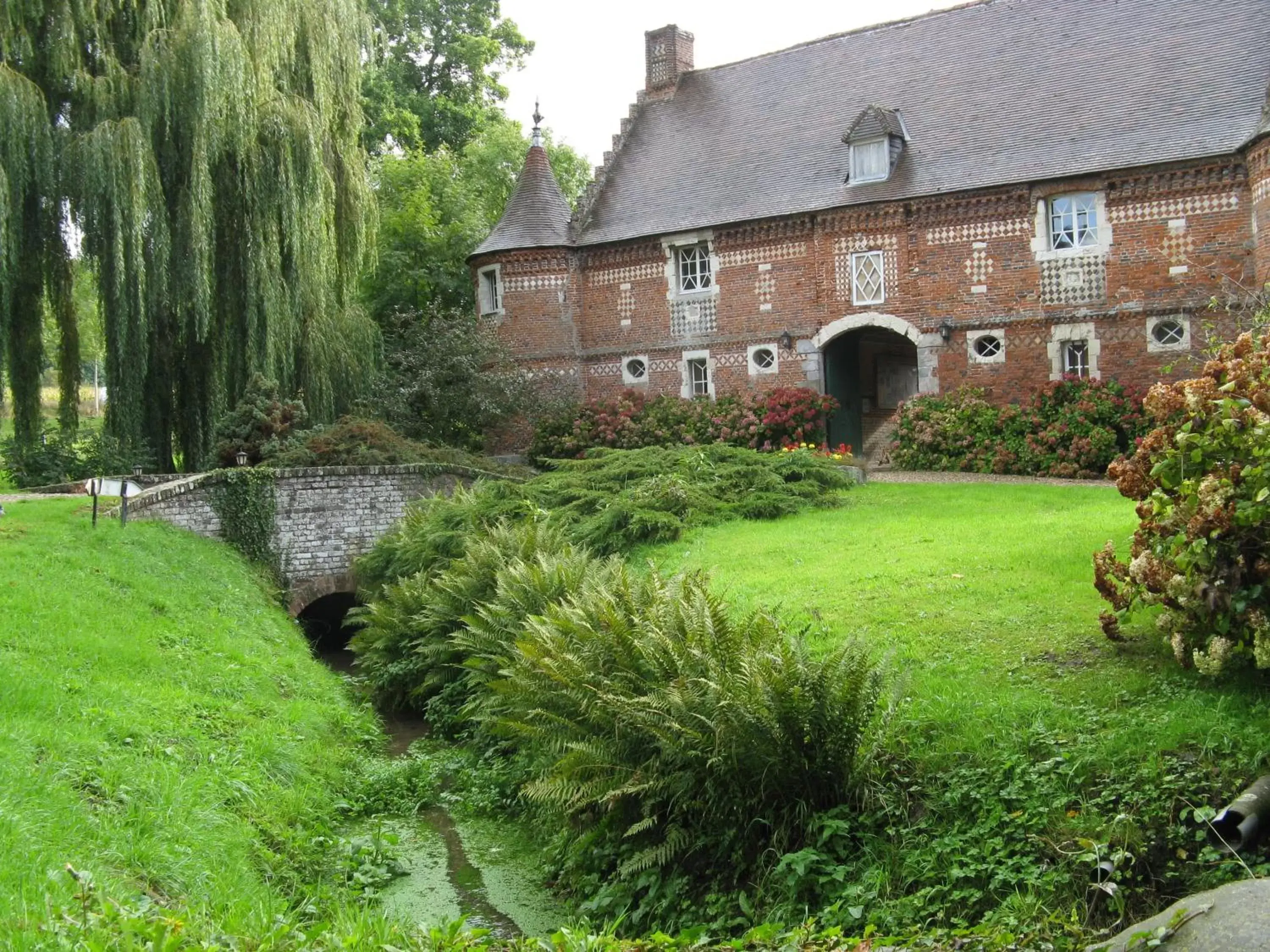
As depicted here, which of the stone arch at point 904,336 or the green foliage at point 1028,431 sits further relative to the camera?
the stone arch at point 904,336

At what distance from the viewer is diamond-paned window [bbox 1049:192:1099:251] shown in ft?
71.9

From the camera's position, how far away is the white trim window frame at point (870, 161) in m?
24.1

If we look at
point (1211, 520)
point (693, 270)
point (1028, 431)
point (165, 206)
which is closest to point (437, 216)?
point (693, 270)

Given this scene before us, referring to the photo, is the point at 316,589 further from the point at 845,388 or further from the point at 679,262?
the point at 845,388

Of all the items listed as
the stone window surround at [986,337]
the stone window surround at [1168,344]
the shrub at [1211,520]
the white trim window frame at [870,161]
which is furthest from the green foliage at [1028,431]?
the shrub at [1211,520]

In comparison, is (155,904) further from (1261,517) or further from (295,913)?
(1261,517)

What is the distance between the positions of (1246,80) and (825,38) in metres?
9.72

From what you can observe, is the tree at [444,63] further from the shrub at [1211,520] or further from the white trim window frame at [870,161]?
the shrub at [1211,520]

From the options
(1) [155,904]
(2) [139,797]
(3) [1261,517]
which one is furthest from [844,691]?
(2) [139,797]

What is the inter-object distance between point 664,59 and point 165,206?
553 inches

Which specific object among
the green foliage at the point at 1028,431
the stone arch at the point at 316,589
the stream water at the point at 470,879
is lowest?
the stream water at the point at 470,879

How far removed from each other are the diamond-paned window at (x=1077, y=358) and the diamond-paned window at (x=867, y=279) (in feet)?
11.7

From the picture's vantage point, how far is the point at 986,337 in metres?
23.1

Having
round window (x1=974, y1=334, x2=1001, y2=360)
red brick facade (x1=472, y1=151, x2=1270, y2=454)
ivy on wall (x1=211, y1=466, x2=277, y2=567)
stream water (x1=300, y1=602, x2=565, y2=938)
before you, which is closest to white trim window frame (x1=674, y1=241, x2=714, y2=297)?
red brick facade (x1=472, y1=151, x2=1270, y2=454)
